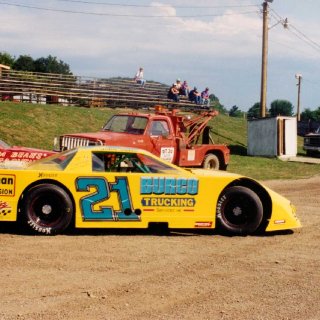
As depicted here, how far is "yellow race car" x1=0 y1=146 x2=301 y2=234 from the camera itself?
7.77 metres

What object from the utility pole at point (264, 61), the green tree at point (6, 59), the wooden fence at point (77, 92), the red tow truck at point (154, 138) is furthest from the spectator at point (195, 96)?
the green tree at point (6, 59)

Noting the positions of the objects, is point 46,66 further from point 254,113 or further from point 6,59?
point 254,113

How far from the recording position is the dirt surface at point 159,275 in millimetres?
4938

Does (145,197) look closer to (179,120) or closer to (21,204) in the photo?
(21,204)

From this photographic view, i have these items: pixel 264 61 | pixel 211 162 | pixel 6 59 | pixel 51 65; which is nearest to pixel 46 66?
pixel 51 65

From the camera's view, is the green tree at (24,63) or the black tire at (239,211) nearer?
the black tire at (239,211)

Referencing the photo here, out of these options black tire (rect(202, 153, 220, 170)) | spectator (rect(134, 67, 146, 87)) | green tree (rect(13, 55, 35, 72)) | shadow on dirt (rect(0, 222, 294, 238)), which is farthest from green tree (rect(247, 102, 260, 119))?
shadow on dirt (rect(0, 222, 294, 238))

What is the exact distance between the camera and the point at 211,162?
17.4 m

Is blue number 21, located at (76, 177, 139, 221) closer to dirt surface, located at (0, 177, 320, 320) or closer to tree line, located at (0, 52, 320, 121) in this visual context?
dirt surface, located at (0, 177, 320, 320)

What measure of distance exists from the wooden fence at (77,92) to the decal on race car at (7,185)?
19.8 metres

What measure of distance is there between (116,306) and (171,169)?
344cm

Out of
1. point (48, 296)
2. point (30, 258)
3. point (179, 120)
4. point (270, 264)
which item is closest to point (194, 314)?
point (48, 296)

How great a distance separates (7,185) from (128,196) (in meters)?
1.66

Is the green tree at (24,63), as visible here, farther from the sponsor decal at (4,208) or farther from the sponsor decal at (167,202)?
the sponsor decal at (167,202)
